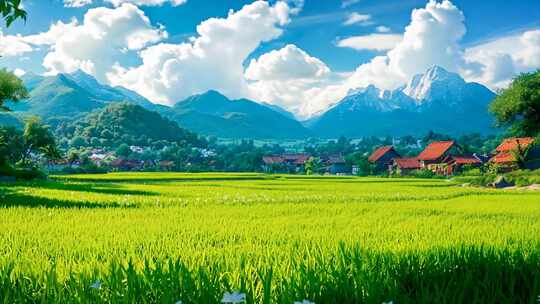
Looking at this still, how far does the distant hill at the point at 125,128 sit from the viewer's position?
17412 centimetres

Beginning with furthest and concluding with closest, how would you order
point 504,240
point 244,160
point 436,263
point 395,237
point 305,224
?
1. point 244,160
2. point 305,224
3. point 395,237
4. point 504,240
5. point 436,263

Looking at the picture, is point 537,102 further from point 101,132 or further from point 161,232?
point 101,132

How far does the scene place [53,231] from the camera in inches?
327

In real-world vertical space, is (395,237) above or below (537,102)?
A: below

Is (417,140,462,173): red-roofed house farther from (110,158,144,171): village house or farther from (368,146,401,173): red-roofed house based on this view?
(110,158,144,171): village house

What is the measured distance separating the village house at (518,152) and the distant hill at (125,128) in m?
132

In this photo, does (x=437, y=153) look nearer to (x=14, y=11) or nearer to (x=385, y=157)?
(x=385, y=157)

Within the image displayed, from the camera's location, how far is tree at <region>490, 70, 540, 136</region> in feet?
157

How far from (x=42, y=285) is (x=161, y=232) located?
4.54 meters

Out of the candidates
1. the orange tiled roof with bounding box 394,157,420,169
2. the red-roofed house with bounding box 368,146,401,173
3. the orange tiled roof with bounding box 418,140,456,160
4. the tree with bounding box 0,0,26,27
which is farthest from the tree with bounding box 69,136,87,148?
the tree with bounding box 0,0,26,27

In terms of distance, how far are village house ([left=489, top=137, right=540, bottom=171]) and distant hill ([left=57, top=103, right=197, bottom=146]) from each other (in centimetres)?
13186

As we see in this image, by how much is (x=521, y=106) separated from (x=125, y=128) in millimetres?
159036

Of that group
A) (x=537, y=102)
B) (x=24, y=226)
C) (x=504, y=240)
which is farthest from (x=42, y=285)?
(x=537, y=102)

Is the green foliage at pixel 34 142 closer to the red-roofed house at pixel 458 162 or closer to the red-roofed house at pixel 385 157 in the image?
the red-roofed house at pixel 458 162
